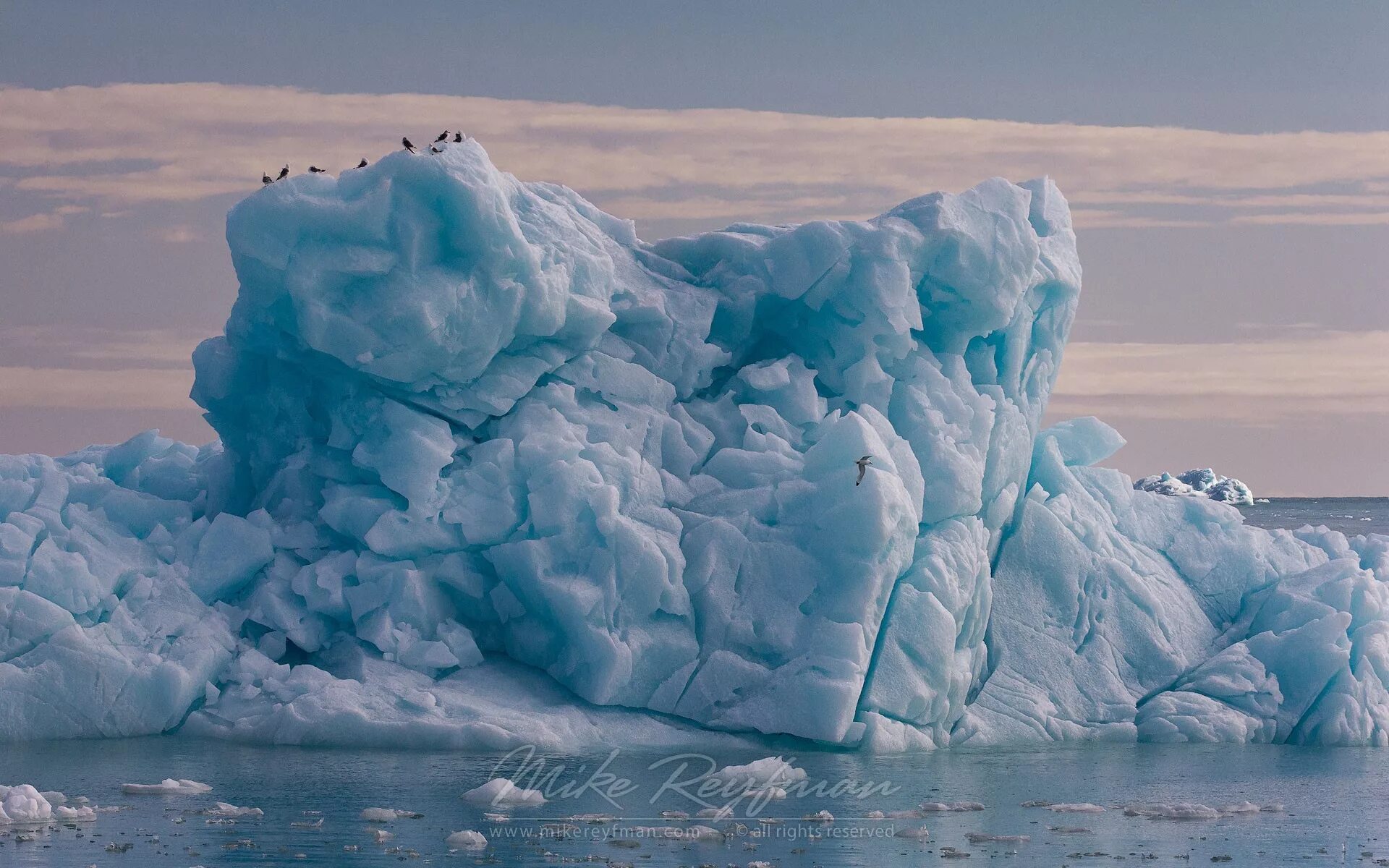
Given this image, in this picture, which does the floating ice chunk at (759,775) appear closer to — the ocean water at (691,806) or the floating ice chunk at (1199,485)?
the ocean water at (691,806)

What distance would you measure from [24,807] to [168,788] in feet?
4.75

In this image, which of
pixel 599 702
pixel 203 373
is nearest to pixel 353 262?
pixel 203 373

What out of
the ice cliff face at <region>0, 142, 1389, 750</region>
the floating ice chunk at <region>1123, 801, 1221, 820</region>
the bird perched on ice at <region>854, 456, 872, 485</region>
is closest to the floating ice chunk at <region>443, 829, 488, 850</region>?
the ice cliff face at <region>0, 142, 1389, 750</region>

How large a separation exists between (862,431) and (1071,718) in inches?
159

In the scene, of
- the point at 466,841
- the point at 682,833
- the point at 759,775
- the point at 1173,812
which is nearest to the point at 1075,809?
the point at 1173,812

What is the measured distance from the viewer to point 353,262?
17.2 metres

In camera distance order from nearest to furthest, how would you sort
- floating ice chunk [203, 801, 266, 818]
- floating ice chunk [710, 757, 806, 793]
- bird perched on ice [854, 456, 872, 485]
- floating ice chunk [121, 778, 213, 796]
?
floating ice chunk [203, 801, 266, 818], floating ice chunk [121, 778, 213, 796], floating ice chunk [710, 757, 806, 793], bird perched on ice [854, 456, 872, 485]

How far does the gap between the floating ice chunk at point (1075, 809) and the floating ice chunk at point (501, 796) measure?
409cm

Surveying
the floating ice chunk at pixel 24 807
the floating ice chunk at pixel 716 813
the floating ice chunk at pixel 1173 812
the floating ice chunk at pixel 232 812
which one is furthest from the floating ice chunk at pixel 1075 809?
the floating ice chunk at pixel 24 807

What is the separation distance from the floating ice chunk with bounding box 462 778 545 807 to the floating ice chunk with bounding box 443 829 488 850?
56.6 inches

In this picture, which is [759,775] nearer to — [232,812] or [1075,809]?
Answer: [1075,809]

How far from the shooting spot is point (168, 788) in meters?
13.9

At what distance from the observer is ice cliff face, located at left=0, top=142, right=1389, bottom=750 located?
16.9m

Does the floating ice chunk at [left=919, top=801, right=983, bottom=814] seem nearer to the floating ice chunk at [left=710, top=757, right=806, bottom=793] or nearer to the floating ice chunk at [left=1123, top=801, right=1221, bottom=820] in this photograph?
the floating ice chunk at [left=1123, top=801, right=1221, bottom=820]
